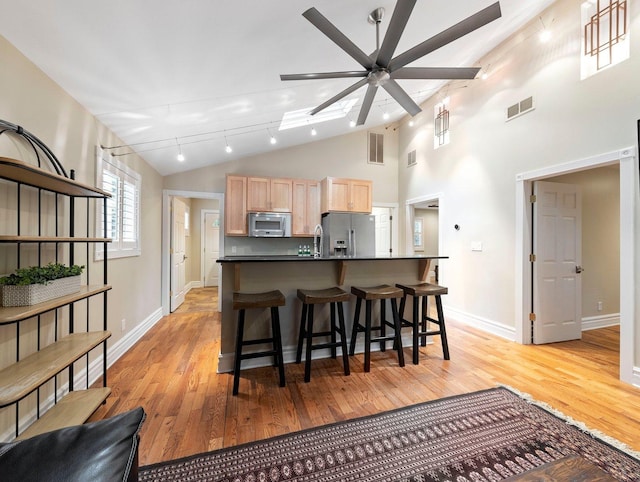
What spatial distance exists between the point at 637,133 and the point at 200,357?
459 cm

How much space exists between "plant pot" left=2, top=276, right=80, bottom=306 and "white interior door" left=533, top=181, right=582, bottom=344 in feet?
14.9

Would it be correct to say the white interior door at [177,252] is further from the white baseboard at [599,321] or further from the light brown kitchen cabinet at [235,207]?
the white baseboard at [599,321]

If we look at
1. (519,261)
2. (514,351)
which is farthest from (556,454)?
(519,261)

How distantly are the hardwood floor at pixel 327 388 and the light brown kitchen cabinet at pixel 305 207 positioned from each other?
2362 mm

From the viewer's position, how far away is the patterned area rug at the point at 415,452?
1.43m

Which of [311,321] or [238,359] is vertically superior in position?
[311,321]

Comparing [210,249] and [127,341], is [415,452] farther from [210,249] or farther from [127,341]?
[210,249]

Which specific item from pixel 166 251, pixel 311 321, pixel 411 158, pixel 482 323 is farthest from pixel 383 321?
pixel 411 158

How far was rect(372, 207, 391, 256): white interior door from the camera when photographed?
5903 millimetres

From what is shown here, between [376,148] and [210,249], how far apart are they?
15.8 ft

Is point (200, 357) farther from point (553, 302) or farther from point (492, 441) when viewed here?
point (553, 302)

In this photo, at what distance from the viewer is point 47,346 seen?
1.81 m

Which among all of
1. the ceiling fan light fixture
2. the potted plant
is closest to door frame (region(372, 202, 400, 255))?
the ceiling fan light fixture

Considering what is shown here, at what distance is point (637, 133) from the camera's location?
235 centimetres
